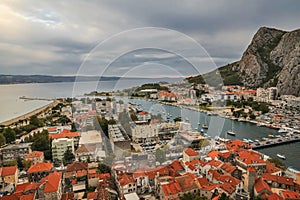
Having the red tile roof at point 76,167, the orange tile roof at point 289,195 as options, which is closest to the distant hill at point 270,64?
the orange tile roof at point 289,195

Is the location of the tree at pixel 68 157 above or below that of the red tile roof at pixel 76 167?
below

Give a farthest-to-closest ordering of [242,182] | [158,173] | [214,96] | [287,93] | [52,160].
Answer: [287,93] → [214,96] → [52,160] → [158,173] → [242,182]

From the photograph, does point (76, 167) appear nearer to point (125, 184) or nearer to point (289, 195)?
point (125, 184)

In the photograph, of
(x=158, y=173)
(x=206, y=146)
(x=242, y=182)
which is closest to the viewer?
(x=242, y=182)

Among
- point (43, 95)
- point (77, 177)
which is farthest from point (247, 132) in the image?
point (43, 95)

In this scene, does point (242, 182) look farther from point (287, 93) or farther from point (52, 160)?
point (287, 93)

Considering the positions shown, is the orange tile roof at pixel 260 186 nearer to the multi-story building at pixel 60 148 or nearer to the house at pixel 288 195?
the house at pixel 288 195

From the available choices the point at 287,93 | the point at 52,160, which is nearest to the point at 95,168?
the point at 52,160
